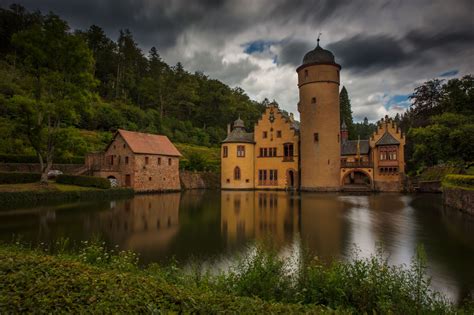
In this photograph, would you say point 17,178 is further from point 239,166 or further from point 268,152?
point 268,152

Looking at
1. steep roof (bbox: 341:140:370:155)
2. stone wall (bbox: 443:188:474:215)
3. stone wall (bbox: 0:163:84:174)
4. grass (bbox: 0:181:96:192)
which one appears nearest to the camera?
stone wall (bbox: 443:188:474:215)

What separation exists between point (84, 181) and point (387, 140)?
34.5 metres

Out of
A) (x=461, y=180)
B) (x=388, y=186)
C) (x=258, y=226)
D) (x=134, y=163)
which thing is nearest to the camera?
(x=258, y=226)

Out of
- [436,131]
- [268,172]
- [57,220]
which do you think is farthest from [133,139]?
[436,131]

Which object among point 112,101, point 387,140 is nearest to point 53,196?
point 387,140

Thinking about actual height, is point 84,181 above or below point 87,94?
below

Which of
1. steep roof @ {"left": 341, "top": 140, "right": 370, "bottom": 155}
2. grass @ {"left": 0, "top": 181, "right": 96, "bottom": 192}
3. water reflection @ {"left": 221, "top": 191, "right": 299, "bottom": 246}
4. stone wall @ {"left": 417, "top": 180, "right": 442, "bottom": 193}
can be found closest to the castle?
steep roof @ {"left": 341, "top": 140, "right": 370, "bottom": 155}

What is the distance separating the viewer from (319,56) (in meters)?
37.8

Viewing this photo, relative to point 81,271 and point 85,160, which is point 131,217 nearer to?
point 81,271

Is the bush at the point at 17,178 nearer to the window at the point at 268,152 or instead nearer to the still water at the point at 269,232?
the still water at the point at 269,232

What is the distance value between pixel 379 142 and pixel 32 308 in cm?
3987

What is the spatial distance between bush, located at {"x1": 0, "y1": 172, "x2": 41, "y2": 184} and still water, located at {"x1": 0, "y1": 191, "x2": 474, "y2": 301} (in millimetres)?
8789

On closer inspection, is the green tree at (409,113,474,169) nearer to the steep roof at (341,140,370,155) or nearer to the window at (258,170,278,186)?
the steep roof at (341,140,370,155)

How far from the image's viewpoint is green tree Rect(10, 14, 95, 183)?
23938 mm
